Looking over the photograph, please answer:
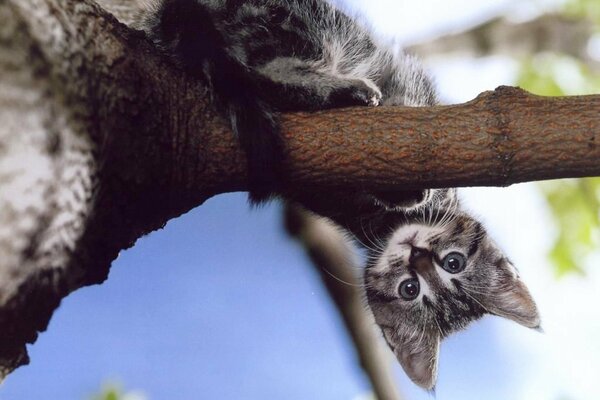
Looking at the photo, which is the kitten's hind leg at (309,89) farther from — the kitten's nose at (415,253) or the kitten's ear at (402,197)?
the kitten's nose at (415,253)

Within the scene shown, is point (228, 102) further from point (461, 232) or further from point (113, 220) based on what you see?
point (461, 232)

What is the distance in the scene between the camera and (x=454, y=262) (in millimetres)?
1770

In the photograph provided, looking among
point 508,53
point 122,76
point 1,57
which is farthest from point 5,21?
point 508,53

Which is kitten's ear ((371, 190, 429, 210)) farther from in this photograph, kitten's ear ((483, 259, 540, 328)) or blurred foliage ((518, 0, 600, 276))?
blurred foliage ((518, 0, 600, 276))

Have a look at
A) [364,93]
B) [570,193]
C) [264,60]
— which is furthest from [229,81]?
[570,193]

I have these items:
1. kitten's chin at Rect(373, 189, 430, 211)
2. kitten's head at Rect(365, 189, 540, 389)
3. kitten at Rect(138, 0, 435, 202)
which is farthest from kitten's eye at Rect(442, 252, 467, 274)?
kitten at Rect(138, 0, 435, 202)

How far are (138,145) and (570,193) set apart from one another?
180 centimetres

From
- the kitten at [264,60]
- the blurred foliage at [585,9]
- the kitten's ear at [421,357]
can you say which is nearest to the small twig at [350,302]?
the kitten's ear at [421,357]

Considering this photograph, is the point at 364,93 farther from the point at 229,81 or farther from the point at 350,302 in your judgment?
the point at 350,302

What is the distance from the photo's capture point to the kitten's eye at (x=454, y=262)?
176cm

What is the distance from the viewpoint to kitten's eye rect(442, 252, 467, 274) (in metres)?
1.76

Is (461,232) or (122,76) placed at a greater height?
(461,232)

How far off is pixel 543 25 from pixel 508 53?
0.55 feet

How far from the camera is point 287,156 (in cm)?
123
